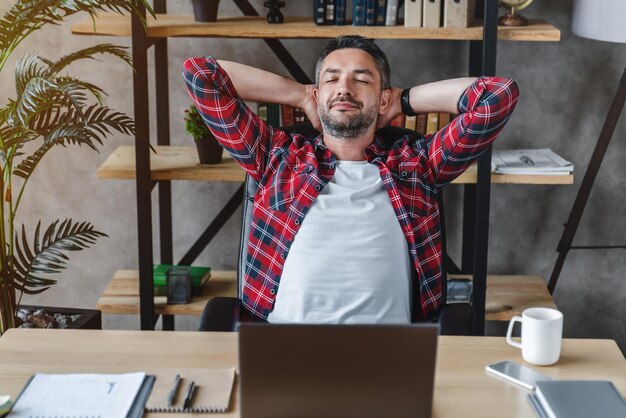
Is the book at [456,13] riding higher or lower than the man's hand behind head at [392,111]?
higher

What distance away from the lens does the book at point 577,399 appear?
149cm

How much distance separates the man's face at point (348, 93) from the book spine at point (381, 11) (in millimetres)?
496

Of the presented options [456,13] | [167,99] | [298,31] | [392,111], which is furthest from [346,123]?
[167,99]

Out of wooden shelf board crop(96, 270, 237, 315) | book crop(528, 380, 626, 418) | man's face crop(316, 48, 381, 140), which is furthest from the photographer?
wooden shelf board crop(96, 270, 237, 315)

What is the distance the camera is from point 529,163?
307 centimetres

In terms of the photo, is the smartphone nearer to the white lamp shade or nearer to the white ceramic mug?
the white ceramic mug

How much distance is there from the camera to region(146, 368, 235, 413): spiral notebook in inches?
→ 60.9

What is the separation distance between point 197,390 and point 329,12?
1.61 meters

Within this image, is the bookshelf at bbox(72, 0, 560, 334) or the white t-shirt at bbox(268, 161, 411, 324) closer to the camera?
the white t-shirt at bbox(268, 161, 411, 324)

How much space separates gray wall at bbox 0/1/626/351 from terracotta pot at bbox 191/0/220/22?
0.37m

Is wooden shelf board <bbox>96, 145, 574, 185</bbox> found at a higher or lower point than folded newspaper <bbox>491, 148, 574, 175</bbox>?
lower

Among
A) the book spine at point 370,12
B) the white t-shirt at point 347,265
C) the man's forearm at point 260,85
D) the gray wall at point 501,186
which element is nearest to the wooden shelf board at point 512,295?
the gray wall at point 501,186

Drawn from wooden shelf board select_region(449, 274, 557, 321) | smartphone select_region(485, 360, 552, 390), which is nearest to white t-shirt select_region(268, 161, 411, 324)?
smartphone select_region(485, 360, 552, 390)

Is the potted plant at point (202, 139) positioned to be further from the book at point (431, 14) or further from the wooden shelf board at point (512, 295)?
the wooden shelf board at point (512, 295)
